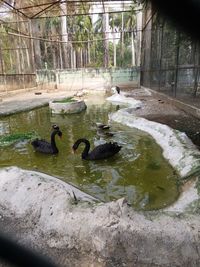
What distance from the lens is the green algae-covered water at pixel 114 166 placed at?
3103mm

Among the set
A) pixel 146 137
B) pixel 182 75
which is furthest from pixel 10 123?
pixel 182 75

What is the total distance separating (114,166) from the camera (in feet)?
12.8

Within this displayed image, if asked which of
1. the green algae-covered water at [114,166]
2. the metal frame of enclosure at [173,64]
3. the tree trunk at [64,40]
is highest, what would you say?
the tree trunk at [64,40]

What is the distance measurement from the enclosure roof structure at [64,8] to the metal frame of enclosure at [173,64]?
2.98m

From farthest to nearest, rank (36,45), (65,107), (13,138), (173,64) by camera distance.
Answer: (36,45)
(65,107)
(173,64)
(13,138)

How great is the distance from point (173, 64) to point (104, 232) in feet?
21.4

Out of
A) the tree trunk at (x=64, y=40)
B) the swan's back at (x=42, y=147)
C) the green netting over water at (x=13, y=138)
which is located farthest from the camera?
the tree trunk at (x=64, y=40)

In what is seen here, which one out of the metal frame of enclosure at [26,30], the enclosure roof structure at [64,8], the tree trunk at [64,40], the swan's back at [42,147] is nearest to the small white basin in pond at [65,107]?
the swan's back at [42,147]

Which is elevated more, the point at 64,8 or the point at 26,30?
the point at 64,8

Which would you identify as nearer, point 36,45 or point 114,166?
point 114,166

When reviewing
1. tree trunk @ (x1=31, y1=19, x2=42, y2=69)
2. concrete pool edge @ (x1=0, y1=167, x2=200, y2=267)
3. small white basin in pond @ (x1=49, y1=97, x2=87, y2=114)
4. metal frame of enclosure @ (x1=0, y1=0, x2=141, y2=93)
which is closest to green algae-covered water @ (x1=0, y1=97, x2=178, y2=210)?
concrete pool edge @ (x1=0, y1=167, x2=200, y2=267)

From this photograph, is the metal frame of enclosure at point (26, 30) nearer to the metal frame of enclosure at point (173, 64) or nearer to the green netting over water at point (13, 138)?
the metal frame of enclosure at point (173, 64)

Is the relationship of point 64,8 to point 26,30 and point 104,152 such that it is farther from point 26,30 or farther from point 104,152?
point 104,152

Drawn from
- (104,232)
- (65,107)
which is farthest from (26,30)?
(104,232)
